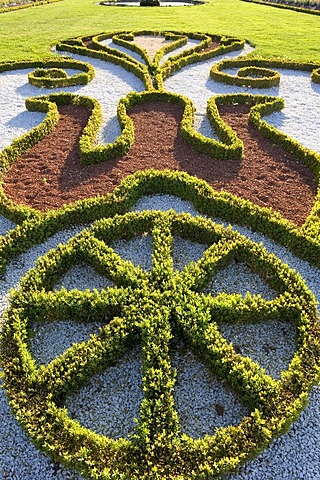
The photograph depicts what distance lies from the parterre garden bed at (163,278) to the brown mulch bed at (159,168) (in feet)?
0.18

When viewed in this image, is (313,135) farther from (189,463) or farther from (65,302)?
(189,463)

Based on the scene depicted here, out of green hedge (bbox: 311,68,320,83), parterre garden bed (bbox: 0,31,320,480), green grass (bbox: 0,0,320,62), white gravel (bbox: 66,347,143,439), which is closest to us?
parterre garden bed (bbox: 0,31,320,480)

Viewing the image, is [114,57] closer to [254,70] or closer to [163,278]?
[254,70]

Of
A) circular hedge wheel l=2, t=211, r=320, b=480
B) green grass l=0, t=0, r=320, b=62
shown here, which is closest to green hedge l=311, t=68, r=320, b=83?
green grass l=0, t=0, r=320, b=62

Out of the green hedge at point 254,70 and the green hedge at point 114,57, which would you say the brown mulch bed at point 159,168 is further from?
the green hedge at point 114,57

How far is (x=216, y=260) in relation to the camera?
831 cm

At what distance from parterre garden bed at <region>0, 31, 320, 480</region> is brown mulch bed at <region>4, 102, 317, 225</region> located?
0.05 m

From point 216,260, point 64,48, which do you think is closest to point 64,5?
point 64,48

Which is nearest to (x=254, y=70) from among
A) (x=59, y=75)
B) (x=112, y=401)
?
(x=59, y=75)

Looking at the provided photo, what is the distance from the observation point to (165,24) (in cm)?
2920

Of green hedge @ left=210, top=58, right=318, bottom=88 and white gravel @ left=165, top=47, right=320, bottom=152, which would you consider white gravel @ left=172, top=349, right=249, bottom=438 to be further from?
green hedge @ left=210, top=58, right=318, bottom=88

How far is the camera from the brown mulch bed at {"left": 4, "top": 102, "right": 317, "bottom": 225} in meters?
10.6

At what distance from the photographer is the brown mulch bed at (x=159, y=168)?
34.7ft

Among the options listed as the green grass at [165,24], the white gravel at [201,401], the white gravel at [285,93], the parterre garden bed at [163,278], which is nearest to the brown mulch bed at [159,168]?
the parterre garden bed at [163,278]
